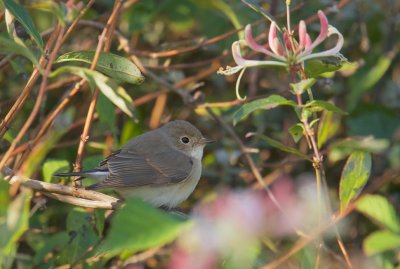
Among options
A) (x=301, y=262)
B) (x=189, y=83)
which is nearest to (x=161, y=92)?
(x=189, y=83)

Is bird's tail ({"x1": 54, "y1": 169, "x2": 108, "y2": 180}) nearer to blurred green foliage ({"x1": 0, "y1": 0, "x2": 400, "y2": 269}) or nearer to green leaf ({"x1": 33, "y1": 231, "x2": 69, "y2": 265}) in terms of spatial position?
blurred green foliage ({"x1": 0, "y1": 0, "x2": 400, "y2": 269})

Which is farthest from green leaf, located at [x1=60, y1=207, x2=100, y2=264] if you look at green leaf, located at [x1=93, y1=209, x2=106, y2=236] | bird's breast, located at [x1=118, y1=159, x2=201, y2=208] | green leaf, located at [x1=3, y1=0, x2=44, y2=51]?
green leaf, located at [x1=3, y1=0, x2=44, y2=51]

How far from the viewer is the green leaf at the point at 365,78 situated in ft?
15.5

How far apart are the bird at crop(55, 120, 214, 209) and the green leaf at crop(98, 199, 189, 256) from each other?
74.6 inches

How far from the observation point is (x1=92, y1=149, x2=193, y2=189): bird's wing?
384 centimetres

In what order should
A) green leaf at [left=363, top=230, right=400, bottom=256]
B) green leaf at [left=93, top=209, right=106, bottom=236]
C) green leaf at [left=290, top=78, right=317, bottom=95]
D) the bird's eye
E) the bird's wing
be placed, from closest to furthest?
green leaf at [left=363, top=230, right=400, bottom=256] < green leaf at [left=290, top=78, right=317, bottom=95] < green leaf at [left=93, top=209, right=106, bottom=236] < the bird's wing < the bird's eye

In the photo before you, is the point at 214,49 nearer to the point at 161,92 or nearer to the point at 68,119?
the point at 161,92

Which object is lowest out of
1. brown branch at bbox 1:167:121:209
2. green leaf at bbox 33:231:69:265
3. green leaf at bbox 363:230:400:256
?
green leaf at bbox 33:231:69:265

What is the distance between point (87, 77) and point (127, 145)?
196cm

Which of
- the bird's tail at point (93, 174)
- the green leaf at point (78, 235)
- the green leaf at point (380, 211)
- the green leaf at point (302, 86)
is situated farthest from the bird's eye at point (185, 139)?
the green leaf at point (380, 211)

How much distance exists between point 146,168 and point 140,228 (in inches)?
98.0

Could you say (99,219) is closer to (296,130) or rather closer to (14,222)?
(296,130)

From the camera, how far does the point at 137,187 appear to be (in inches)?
159

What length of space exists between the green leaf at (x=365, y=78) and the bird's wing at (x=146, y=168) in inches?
47.1
